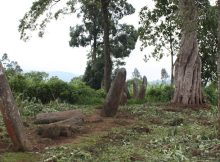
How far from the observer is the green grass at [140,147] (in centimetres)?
802

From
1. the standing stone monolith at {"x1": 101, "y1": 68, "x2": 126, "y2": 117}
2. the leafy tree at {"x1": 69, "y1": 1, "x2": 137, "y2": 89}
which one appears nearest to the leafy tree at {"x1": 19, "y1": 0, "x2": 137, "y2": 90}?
the leafy tree at {"x1": 69, "y1": 1, "x2": 137, "y2": 89}

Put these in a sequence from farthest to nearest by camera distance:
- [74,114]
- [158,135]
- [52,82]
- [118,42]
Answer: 1. [118,42]
2. [52,82]
3. [74,114]
4. [158,135]

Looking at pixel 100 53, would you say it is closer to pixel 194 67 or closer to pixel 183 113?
pixel 194 67

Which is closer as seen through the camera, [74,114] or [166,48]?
[74,114]

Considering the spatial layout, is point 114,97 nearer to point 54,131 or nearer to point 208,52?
point 54,131

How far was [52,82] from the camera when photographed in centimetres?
2127

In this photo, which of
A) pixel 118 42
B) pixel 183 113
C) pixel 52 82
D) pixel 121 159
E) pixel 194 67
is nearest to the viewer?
pixel 121 159

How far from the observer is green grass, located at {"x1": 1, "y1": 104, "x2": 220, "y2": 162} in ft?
26.3

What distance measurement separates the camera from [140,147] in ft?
30.4

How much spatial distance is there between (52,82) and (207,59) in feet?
30.4

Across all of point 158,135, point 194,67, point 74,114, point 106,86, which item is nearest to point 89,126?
point 74,114

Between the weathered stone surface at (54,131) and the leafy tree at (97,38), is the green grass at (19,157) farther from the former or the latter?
the leafy tree at (97,38)

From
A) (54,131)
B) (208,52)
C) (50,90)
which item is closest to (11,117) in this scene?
Answer: (54,131)

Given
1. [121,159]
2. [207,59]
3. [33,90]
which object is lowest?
[121,159]
